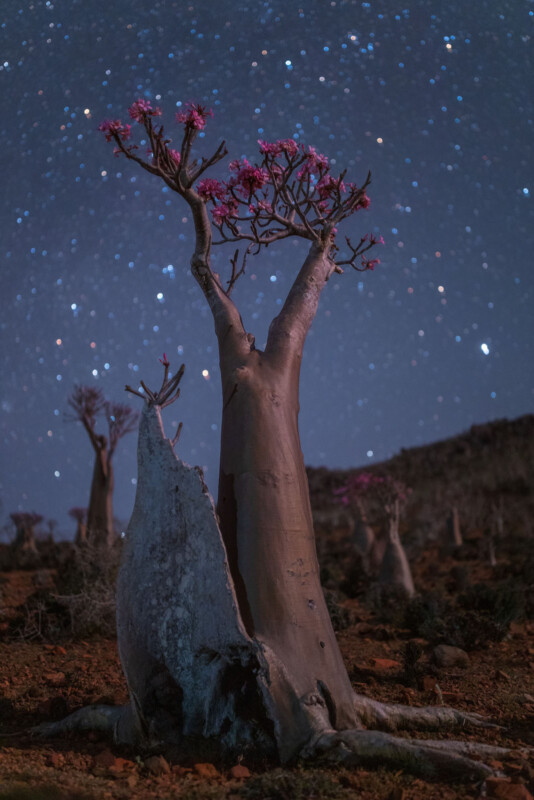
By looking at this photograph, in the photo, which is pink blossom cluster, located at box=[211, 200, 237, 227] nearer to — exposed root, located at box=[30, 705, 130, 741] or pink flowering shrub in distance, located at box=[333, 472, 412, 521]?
exposed root, located at box=[30, 705, 130, 741]

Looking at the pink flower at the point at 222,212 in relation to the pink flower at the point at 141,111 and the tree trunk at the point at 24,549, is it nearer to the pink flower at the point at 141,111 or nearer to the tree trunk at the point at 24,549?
the pink flower at the point at 141,111

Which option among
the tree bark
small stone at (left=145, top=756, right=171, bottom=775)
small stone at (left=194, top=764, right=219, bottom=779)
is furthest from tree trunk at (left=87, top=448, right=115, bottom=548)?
small stone at (left=194, top=764, right=219, bottom=779)

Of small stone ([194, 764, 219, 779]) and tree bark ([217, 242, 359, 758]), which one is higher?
tree bark ([217, 242, 359, 758])

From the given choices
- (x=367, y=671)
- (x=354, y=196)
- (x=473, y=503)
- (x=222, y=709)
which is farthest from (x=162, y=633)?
(x=473, y=503)

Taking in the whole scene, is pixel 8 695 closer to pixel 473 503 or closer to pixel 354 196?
pixel 354 196

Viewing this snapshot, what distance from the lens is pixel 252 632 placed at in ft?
13.1

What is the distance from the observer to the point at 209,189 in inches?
234

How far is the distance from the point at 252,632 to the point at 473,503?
20.3m

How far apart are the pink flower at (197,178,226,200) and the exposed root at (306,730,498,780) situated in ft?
15.2

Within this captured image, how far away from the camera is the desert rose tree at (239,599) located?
377 centimetres

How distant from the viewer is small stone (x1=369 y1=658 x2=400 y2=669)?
626 cm

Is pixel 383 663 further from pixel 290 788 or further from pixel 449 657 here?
pixel 290 788

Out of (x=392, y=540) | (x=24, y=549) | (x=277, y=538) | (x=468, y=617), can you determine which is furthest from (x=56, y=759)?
(x=24, y=549)

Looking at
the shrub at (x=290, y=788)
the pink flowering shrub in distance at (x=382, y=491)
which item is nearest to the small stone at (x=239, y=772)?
the shrub at (x=290, y=788)
